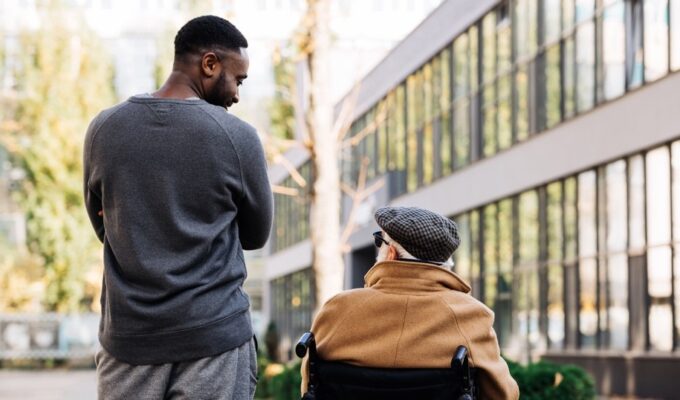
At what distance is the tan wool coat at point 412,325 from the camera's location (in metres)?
3.93

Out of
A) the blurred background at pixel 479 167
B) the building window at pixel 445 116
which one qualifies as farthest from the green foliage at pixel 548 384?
the building window at pixel 445 116

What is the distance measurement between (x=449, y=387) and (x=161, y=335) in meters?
1.09

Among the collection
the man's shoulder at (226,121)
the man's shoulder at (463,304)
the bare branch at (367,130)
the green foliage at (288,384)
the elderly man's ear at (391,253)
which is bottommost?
the green foliage at (288,384)

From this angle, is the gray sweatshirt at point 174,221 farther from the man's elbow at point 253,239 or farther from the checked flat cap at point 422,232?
the checked flat cap at point 422,232

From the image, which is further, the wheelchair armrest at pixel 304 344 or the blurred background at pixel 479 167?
the blurred background at pixel 479 167

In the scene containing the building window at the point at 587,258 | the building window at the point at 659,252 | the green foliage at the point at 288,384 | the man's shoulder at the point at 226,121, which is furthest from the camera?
the building window at the point at 587,258

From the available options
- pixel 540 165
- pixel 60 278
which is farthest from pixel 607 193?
pixel 60 278

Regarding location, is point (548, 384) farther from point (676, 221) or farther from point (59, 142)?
point (59, 142)

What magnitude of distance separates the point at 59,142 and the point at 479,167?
768 inches

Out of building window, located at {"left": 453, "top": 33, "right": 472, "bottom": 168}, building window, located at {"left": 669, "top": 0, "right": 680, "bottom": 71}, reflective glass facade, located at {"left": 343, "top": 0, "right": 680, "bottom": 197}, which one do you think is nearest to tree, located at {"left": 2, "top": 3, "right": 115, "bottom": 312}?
reflective glass facade, located at {"left": 343, "top": 0, "right": 680, "bottom": 197}

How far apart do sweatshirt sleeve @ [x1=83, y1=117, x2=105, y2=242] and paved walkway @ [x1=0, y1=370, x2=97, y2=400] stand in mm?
18109

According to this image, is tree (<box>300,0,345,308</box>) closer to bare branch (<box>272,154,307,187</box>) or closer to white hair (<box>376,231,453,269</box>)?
bare branch (<box>272,154,307,187</box>)

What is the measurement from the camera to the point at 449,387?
389 centimetres

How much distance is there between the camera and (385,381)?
13.1 feet
